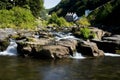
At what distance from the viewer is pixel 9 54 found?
50438 mm

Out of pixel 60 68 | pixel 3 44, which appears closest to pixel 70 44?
pixel 60 68

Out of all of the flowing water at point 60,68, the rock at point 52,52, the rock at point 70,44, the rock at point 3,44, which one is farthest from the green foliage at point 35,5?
the rock at point 52,52

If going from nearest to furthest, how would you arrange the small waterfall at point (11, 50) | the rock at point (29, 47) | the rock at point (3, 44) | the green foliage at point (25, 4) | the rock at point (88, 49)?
the rock at point (29, 47), the rock at point (88, 49), the small waterfall at point (11, 50), the rock at point (3, 44), the green foliage at point (25, 4)

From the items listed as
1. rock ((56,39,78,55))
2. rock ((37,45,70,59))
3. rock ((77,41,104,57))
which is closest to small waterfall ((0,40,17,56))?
rock ((37,45,70,59))

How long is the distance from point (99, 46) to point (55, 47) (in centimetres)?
1201

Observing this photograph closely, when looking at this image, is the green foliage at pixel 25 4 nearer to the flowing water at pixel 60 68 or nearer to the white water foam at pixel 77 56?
the flowing water at pixel 60 68

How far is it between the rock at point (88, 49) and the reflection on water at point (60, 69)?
3.19 meters

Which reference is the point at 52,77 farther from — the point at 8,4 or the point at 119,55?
the point at 8,4

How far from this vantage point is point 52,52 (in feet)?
151

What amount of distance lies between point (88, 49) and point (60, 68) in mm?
12104

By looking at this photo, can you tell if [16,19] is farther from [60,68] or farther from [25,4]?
[60,68]

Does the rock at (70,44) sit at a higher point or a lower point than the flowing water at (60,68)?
higher

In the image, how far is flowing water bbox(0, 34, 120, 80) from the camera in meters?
33.7

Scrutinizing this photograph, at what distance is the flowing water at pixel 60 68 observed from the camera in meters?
33.7
